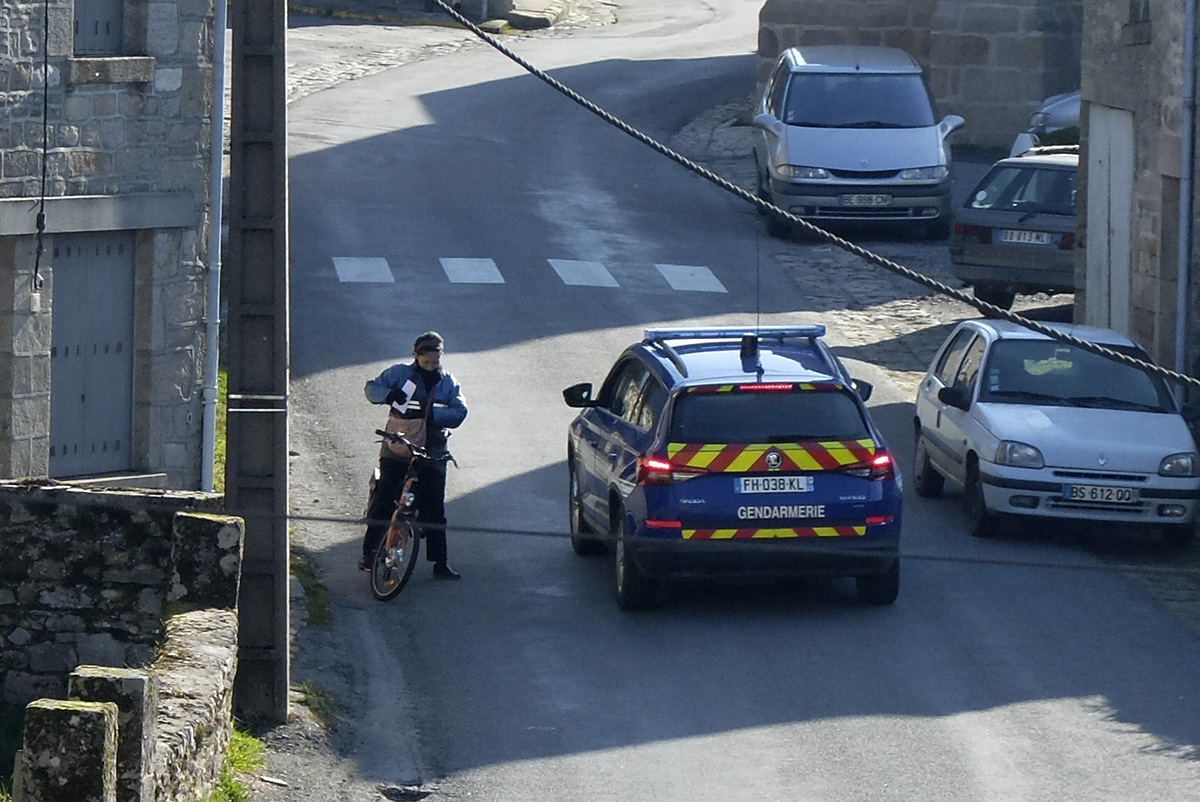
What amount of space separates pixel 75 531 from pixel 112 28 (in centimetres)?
603

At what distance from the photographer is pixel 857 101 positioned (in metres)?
27.5

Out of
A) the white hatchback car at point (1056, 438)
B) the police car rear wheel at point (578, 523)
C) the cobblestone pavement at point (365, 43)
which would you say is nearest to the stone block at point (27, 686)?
the police car rear wheel at point (578, 523)

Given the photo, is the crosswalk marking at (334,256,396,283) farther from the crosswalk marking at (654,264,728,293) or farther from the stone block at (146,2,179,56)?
the stone block at (146,2,179,56)

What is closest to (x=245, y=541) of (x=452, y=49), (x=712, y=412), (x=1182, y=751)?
(x=712, y=412)

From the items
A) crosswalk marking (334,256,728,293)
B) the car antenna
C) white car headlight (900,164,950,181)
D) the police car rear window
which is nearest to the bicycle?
the police car rear window

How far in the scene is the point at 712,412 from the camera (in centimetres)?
1269

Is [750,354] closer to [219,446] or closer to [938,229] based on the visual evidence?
[219,446]

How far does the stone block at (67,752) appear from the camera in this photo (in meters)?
6.94

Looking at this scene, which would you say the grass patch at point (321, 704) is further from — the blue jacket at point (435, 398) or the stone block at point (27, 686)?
the blue jacket at point (435, 398)

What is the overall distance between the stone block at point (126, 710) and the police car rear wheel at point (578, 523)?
713cm

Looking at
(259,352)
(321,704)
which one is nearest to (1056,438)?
(321,704)

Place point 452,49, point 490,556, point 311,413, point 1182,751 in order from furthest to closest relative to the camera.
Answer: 1. point 452,49
2. point 311,413
3. point 490,556
4. point 1182,751

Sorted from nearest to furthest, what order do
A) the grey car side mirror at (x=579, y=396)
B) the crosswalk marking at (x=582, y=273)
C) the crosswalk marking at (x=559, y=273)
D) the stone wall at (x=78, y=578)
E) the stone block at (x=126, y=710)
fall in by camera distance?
the stone block at (x=126, y=710), the stone wall at (x=78, y=578), the grey car side mirror at (x=579, y=396), the crosswalk marking at (x=559, y=273), the crosswalk marking at (x=582, y=273)

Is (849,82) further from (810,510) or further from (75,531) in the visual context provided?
(75,531)
